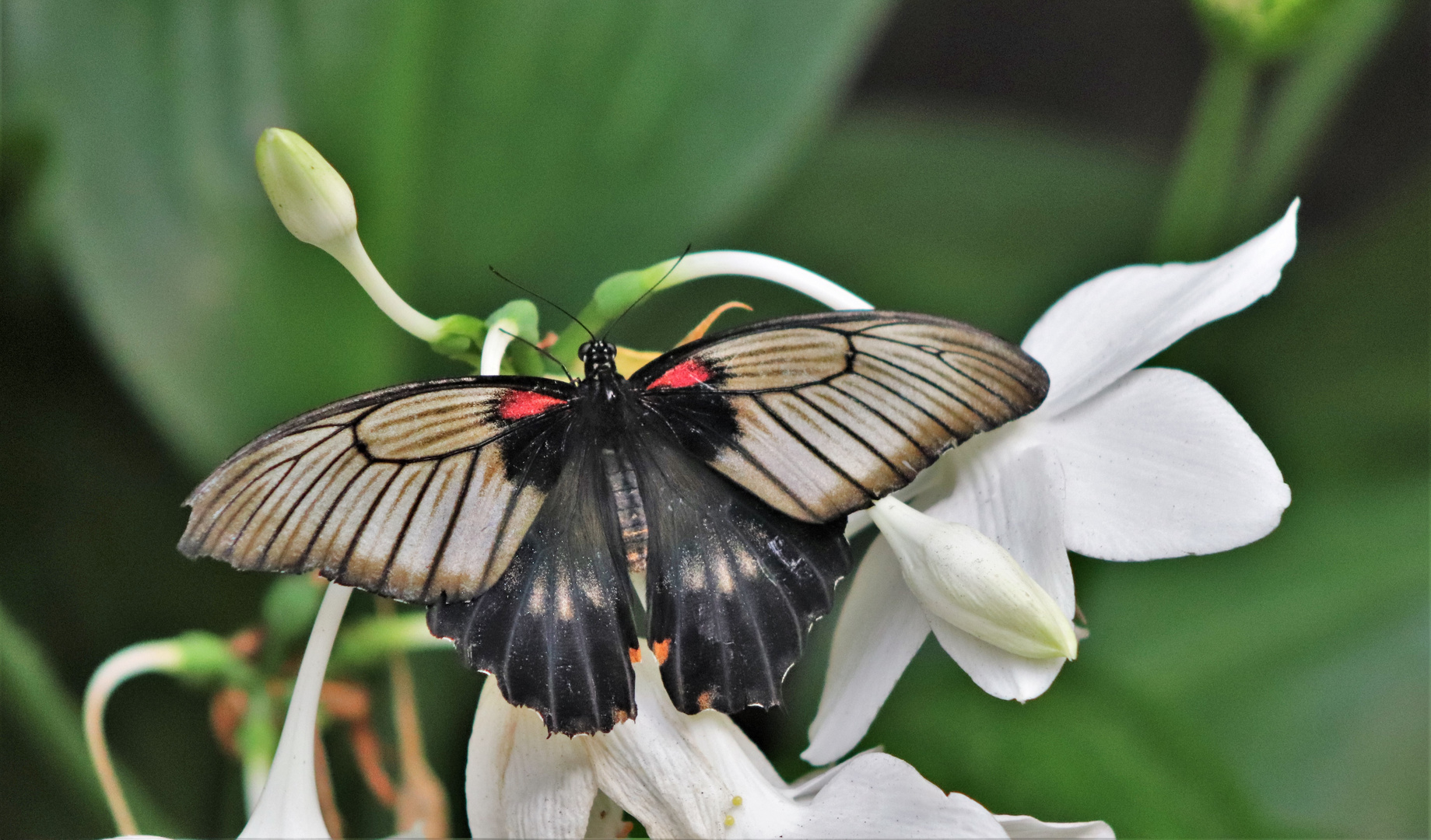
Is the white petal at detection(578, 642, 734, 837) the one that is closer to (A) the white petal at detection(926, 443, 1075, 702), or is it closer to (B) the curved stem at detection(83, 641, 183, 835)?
(A) the white petal at detection(926, 443, 1075, 702)

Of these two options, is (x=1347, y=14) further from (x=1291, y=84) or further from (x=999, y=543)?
(x=999, y=543)

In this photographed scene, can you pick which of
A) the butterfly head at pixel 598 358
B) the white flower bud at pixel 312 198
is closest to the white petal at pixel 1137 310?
the butterfly head at pixel 598 358

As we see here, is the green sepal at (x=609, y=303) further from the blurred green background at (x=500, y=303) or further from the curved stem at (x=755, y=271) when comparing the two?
the blurred green background at (x=500, y=303)

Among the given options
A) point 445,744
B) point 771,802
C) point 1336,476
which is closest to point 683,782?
point 771,802

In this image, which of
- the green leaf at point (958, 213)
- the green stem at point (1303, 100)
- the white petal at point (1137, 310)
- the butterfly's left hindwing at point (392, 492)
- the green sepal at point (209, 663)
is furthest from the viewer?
the green leaf at point (958, 213)

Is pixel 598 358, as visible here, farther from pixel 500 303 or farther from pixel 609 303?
pixel 500 303
